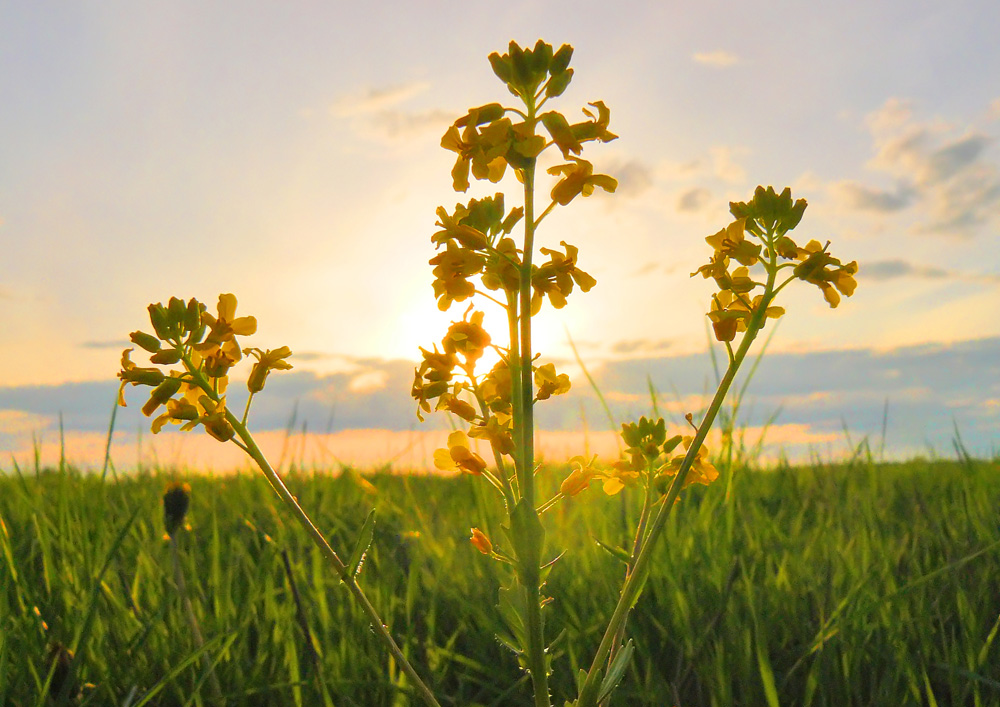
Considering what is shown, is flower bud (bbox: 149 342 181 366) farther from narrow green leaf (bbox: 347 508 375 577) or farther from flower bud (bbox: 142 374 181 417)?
narrow green leaf (bbox: 347 508 375 577)

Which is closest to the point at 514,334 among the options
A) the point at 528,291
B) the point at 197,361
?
the point at 528,291

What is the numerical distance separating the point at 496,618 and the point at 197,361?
163 cm

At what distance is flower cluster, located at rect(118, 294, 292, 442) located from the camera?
5.87 feet

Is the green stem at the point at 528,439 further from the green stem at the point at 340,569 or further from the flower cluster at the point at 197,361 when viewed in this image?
the flower cluster at the point at 197,361

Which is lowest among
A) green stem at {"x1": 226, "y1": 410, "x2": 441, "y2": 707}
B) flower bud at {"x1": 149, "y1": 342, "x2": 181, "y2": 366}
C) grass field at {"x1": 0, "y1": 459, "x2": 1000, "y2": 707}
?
grass field at {"x1": 0, "y1": 459, "x2": 1000, "y2": 707}

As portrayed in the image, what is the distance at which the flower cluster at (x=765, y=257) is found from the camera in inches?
71.8

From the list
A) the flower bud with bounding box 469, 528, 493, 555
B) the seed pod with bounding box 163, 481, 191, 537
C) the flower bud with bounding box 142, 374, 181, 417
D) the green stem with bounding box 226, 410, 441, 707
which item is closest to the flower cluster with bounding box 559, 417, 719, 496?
the flower bud with bounding box 469, 528, 493, 555

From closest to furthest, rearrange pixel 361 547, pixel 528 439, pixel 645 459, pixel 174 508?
1. pixel 528 439
2. pixel 361 547
3. pixel 645 459
4. pixel 174 508

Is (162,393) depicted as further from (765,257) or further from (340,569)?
(765,257)

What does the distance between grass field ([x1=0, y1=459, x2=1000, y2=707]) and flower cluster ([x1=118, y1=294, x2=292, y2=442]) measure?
777 millimetres

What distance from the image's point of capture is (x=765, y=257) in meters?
1.87

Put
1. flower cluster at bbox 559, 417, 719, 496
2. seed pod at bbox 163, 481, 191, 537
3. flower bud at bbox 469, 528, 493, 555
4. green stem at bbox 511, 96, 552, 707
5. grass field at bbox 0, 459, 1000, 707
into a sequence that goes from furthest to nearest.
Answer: seed pod at bbox 163, 481, 191, 537
grass field at bbox 0, 459, 1000, 707
flower cluster at bbox 559, 417, 719, 496
flower bud at bbox 469, 528, 493, 555
green stem at bbox 511, 96, 552, 707

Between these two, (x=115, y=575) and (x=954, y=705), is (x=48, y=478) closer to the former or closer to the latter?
(x=115, y=575)

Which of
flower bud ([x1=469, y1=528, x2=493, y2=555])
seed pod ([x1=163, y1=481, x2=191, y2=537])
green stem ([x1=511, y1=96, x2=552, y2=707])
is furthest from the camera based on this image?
seed pod ([x1=163, y1=481, x2=191, y2=537])
